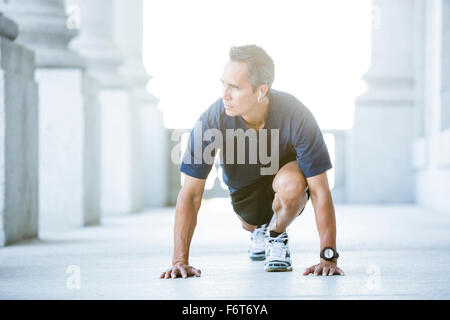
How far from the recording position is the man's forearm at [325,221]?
3945 mm

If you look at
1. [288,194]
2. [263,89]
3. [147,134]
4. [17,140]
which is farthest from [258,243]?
[147,134]

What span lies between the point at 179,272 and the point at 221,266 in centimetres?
67

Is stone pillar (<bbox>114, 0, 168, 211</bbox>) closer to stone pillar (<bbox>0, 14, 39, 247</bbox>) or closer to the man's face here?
stone pillar (<bbox>0, 14, 39, 247</bbox>)

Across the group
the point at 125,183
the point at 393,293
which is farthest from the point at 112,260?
the point at 125,183

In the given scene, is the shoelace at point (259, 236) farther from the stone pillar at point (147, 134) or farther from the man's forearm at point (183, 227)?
the stone pillar at point (147, 134)

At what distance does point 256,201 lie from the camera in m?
4.75

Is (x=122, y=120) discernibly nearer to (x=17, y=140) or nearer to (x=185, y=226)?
(x=17, y=140)

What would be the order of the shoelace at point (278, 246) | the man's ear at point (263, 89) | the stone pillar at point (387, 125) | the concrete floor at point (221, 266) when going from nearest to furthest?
the concrete floor at point (221, 266) < the man's ear at point (263, 89) < the shoelace at point (278, 246) < the stone pillar at point (387, 125)

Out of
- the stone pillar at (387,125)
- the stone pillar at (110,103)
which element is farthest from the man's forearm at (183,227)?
the stone pillar at (387,125)

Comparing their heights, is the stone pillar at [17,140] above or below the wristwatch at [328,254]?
above

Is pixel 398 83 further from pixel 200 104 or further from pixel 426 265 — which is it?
pixel 426 265

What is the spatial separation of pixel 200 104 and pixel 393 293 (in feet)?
40.7

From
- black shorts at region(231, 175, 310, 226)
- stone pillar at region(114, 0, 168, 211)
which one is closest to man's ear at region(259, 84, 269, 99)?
black shorts at region(231, 175, 310, 226)
